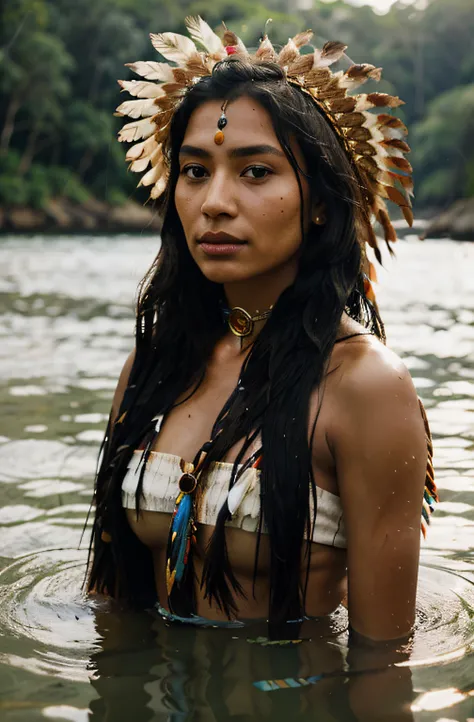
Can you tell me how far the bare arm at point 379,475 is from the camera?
8.45 feet

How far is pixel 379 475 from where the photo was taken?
8.46ft

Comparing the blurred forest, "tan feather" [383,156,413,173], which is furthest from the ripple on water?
the blurred forest

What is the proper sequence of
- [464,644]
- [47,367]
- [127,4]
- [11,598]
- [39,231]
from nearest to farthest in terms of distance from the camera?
[464,644] < [11,598] < [47,367] < [39,231] < [127,4]

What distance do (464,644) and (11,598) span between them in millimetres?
1465

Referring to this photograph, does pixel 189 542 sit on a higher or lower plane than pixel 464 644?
higher

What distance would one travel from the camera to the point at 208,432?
291 cm

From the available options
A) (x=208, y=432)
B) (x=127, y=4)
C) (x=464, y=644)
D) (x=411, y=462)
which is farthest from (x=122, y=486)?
(x=127, y=4)

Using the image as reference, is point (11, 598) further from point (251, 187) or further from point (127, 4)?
point (127, 4)

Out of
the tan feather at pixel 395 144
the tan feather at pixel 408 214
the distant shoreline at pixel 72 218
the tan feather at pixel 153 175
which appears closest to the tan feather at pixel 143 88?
the tan feather at pixel 153 175

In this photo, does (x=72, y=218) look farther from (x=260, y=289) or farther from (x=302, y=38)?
(x=260, y=289)

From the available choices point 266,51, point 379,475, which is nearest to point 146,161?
point 266,51

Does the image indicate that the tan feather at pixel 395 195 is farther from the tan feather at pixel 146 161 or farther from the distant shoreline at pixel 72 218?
the distant shoreline at pixel 72 218

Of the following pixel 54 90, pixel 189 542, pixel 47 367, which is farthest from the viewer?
pixel 54 90

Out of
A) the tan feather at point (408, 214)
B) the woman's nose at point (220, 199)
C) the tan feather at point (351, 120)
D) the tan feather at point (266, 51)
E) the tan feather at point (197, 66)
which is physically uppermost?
the tan feather at point (266, 51)
